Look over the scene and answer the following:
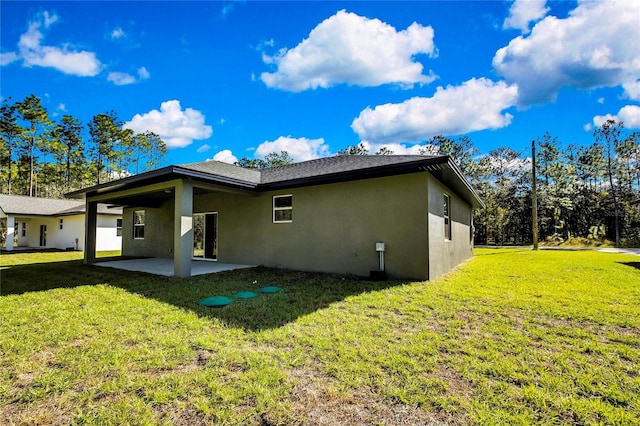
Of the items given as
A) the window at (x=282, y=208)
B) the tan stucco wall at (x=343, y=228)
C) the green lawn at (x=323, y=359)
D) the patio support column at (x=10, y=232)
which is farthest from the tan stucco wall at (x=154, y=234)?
the patio support column at (x=10, y=232)

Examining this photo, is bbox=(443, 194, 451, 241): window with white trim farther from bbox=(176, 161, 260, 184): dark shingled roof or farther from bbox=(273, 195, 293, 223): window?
bbox=(176, 161, 260, 184): dark shingled roof

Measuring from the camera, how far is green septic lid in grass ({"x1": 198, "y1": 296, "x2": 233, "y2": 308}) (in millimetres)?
4914

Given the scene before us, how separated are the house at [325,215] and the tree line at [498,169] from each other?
67.2ft

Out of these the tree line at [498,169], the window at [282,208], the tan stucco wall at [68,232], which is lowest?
the tan stucco wall at [68,232]

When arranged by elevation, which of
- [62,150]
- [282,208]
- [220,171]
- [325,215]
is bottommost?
[325,215]

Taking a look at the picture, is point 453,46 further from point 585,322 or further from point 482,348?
point 482,348

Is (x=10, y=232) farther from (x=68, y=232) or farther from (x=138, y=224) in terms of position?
(x=138, y=224)

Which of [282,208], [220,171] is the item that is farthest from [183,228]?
[282,208]

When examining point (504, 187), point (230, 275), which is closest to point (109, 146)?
point (230, 275)

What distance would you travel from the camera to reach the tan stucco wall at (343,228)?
709cm

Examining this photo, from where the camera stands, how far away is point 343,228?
8.05 m

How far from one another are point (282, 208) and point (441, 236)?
4.71 metres

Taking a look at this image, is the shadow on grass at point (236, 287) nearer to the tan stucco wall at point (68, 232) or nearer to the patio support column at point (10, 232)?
the tan stucco wall at point (68, 232)

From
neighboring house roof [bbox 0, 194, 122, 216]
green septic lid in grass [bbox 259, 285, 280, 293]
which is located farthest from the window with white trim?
neighboring house roof [bbox 0, 194, 122, 216]
